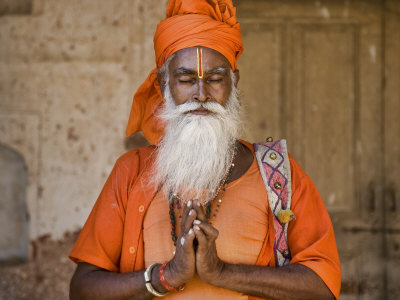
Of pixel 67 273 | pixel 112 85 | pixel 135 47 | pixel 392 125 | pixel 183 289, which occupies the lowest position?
pixel 67 273

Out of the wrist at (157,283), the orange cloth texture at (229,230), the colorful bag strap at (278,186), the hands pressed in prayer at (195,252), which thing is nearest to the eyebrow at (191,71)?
the colorful bag strap at (278,186)

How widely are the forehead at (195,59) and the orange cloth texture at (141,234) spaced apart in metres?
0.56

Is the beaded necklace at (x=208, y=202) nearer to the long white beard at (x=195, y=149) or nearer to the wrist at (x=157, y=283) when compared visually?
the long white beard at (x=195, y=149)

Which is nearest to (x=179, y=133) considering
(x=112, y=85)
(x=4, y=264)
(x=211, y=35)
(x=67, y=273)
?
(x=211, y=35)

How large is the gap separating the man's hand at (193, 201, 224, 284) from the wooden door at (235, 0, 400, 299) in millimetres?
2150

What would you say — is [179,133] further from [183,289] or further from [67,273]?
[67,273]

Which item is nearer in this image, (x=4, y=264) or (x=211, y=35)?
(x=211, y=35)

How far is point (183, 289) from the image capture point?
209cm

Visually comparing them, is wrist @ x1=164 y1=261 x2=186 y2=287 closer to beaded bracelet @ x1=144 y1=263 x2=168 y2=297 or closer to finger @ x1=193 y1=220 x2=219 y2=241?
beaded bracelet @ x1=144 y1=263 x2=168 y2=297

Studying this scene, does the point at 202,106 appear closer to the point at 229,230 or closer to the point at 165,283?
the point at 229,230

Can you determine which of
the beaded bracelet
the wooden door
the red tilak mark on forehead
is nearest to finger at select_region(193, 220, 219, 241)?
the beaded bracelet

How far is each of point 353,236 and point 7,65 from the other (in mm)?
2818

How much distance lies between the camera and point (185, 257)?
1910mm

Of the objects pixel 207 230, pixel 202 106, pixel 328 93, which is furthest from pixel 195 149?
pixel 328 93
